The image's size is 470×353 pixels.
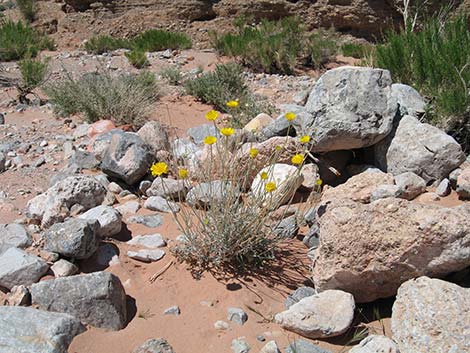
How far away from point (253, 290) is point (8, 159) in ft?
9.33

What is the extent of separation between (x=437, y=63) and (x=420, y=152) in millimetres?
1266

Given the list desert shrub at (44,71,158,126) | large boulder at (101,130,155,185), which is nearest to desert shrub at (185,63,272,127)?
desert shrub at (44,71,158,126)

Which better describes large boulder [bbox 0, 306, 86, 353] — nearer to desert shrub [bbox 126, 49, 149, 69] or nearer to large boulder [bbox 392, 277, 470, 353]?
large boulder [bbox 392, 277, 470, 353]

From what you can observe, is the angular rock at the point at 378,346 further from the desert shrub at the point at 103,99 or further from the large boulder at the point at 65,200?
the desert shrub at the point at 103,99

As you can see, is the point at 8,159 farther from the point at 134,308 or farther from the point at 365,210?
the point at 365,210

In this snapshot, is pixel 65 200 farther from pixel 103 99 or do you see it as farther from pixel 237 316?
pixel 103 99

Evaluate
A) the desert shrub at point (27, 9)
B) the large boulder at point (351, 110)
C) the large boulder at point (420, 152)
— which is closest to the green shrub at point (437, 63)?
the large boulder at point (420, 152)

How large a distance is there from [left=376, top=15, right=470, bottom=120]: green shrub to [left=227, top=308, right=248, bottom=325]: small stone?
8.48 ft

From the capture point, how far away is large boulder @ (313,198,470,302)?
264cm

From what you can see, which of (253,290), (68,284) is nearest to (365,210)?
(253,290)

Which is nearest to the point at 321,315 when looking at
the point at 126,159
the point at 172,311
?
the point at 172,311

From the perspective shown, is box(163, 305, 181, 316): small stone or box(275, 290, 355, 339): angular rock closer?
box(275, 290, 355, 339): angular rock

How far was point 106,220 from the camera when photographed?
334 centimetres

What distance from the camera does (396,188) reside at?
3594mm
